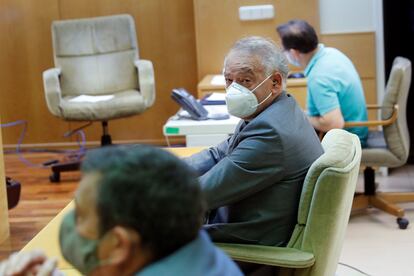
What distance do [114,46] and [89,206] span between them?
15.0 ft

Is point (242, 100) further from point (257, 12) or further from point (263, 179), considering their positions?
point (257, 12)

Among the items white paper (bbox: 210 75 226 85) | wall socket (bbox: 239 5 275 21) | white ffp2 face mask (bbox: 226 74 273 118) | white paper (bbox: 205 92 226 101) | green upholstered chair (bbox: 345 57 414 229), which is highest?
wall socket (bbox: 239 5 275 21)

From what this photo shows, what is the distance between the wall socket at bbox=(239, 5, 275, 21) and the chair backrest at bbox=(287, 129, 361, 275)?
3.33m

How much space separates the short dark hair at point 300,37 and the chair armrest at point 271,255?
219 cm

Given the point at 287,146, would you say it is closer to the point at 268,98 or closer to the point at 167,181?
the point at 268,98

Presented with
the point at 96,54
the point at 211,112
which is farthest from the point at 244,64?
the point at 96,54

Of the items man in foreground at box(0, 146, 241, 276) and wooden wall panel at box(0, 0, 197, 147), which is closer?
man in foreground at box(0, 146, 241, 276)

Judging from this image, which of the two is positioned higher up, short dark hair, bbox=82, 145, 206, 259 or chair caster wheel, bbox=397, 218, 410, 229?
short dark hair, bbox=82, 145, 206, 259

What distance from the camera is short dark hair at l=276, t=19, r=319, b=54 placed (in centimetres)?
421

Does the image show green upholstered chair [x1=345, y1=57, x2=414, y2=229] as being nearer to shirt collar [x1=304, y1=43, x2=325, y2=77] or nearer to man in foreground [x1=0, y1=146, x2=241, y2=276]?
shirt collar [x1=304, y1=43, x2=325, y2=77]

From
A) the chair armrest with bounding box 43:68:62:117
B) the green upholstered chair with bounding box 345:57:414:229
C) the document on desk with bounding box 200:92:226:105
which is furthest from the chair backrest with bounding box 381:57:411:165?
the chair armrest with bounding box 43:68:62:117

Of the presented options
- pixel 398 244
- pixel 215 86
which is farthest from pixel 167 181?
pixel 215 86

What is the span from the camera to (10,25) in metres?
6.08

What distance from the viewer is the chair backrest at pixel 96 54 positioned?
18.5 ft
